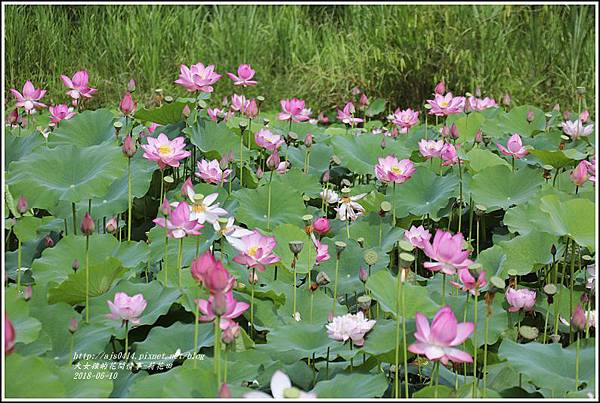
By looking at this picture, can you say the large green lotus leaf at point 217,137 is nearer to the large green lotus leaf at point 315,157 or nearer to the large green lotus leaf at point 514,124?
the large green lotus leaf at point 315,157

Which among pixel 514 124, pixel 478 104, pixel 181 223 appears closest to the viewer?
pixel 181 223

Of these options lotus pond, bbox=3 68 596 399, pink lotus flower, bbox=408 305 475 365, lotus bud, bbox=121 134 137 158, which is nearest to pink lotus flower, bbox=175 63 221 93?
lotus pond, bbox=3 68 596 399

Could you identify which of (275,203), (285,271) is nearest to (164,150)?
(275,203)

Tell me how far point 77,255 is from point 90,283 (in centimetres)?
15

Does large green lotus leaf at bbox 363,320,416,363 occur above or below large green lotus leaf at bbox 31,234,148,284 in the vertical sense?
above

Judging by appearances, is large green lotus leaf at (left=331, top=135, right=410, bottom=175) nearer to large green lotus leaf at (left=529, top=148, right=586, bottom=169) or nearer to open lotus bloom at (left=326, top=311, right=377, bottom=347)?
large green lotus leaf at (left=529, top=148, right=586, bottom=169)

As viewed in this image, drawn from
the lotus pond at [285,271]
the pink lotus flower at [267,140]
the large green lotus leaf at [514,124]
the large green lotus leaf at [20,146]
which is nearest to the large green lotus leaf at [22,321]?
the lotus pond at [285,271]

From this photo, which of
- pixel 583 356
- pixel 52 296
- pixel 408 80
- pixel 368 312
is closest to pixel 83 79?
pixel 52 296

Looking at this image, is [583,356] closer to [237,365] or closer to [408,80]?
[237,365]

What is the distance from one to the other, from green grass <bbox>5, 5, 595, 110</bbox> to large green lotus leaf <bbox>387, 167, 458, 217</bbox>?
2.69 metres

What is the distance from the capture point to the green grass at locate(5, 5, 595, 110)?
4.39 m

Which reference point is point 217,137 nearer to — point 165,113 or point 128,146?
point 165,113

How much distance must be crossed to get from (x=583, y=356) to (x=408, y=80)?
11.6ft

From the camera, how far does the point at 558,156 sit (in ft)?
5.48
